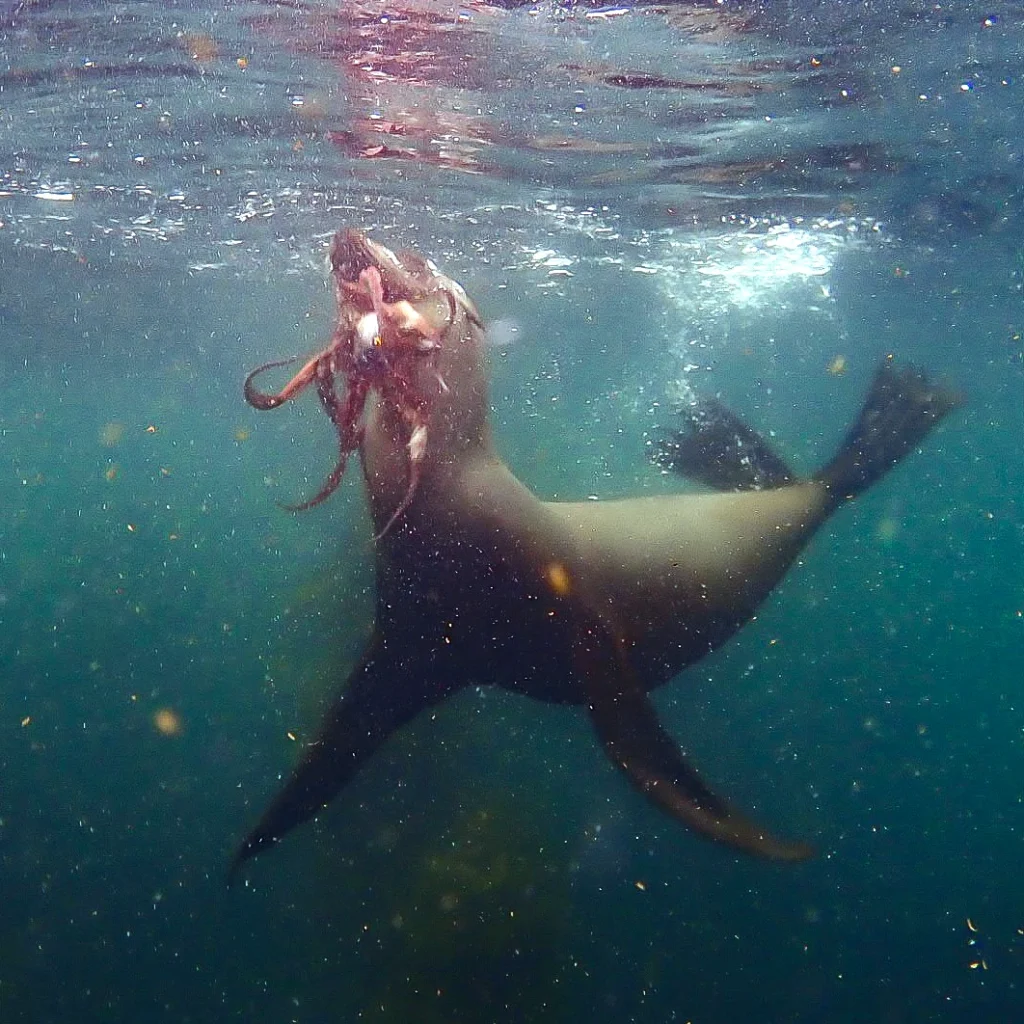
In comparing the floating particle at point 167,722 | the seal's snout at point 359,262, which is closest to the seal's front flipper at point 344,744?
the seal's snout at point 359,262

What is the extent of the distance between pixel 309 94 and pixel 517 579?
690cm

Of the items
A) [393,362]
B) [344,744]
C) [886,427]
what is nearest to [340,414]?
[393,362]

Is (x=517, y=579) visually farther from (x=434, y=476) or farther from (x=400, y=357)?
(x=400, y=357)

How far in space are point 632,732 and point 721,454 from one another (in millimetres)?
3882

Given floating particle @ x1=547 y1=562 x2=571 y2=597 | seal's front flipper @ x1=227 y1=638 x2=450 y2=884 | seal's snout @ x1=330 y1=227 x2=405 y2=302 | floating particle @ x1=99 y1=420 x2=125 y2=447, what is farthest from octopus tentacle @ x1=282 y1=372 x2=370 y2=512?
floating particle @ x1=99 y1=420 x2=125 y2=447

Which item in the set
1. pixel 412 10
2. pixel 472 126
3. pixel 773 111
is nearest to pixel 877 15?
pixel 773 111

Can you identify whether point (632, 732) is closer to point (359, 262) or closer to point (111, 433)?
point (359, 262)

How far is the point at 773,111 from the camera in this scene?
357 inches

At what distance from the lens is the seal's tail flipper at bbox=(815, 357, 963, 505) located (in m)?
6.50

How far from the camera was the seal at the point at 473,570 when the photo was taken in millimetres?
3242

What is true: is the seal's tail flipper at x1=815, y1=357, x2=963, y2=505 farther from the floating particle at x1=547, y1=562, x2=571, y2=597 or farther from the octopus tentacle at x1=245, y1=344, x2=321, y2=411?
the octopus tentacle at x1=245, y1=344, x2=321, y2=411

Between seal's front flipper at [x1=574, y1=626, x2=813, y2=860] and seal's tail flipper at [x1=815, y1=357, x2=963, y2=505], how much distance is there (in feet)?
10.1

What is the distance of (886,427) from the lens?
7.52 metres

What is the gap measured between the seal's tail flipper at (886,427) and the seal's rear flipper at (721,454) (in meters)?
0.41
